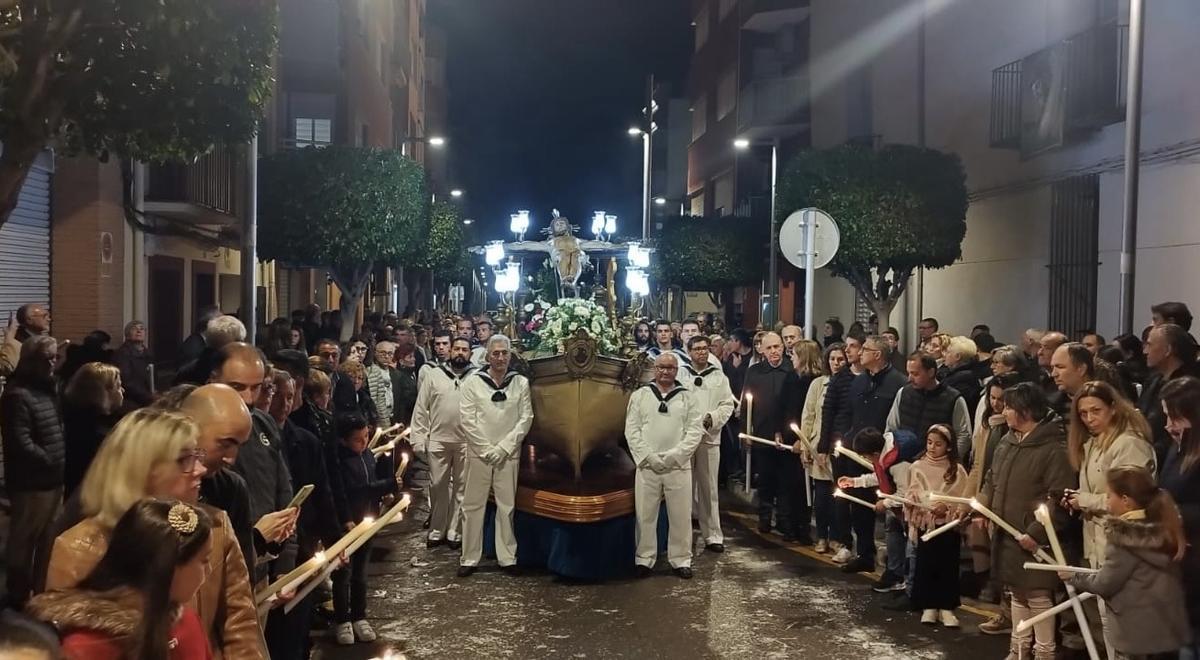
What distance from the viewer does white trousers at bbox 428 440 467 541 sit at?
10617 mm

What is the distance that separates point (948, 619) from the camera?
7953 millimetres

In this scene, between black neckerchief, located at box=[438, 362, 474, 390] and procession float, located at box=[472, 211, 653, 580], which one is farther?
black neckerchief, located at box=[438, 362, 474, 390]

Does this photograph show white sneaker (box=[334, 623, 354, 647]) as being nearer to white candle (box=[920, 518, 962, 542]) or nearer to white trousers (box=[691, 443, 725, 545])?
white candle (box=[920, 518, 962, 542])

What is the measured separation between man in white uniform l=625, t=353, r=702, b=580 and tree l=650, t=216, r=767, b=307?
66.9 ft

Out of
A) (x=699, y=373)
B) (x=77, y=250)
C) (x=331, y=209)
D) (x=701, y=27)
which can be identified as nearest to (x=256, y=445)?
(x=699, y=373)

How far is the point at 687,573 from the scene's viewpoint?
9.44 meters

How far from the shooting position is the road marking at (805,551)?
8398 millimetres

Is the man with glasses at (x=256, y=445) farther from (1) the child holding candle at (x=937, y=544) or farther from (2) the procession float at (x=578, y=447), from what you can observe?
(1) the child holding candle at (x=937, y=544)

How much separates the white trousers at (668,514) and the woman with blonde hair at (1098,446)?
367 cm

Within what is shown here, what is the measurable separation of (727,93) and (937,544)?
110ft

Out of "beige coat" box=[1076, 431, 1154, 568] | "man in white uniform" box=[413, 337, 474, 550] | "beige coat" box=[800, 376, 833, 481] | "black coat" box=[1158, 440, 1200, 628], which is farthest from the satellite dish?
"black coat" box=[1158, 440, 1200, 628]

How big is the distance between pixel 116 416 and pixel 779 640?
15.7ft

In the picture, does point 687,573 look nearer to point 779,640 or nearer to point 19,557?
point 779,640

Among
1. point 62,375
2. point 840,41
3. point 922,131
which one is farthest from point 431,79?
point 62,375
